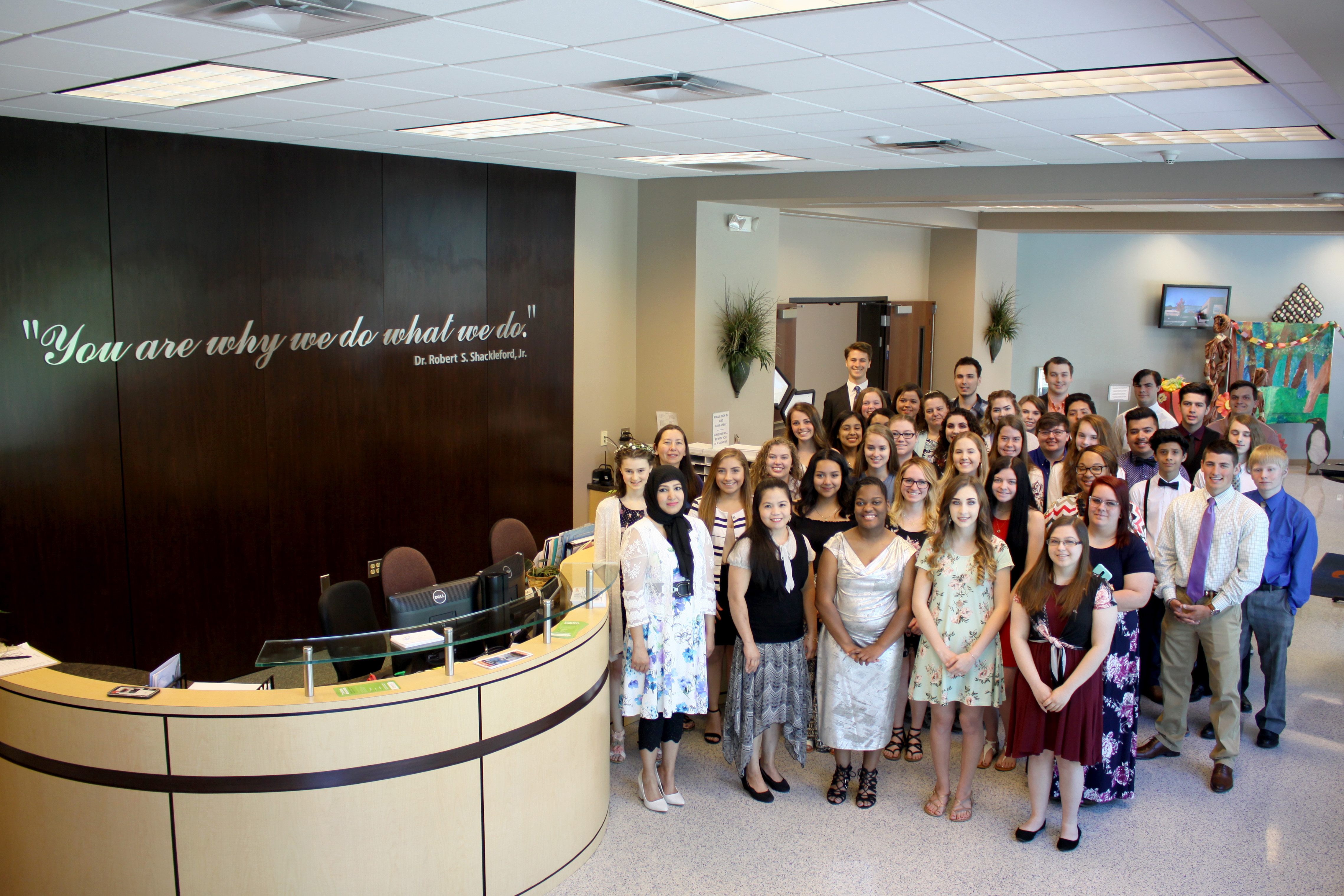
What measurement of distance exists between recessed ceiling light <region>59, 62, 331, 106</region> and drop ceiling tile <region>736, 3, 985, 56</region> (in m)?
1.85

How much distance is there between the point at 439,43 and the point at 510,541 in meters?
3.27

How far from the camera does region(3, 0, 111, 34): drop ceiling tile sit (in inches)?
105

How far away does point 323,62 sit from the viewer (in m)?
3.42

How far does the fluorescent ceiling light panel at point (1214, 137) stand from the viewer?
466 centimetres

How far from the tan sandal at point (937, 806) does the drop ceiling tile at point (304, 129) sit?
170 inches

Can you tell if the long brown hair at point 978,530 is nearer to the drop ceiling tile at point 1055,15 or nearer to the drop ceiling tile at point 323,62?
the drop ceiling tile at point 1055,15

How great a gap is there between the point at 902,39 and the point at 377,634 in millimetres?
2553

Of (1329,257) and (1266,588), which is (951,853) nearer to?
(1266,588)

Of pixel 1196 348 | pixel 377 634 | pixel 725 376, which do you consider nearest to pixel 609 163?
pixel 725 376

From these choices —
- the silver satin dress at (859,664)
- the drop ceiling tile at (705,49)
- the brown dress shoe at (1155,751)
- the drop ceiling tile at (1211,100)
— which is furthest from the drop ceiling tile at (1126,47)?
the brown dress shoe at (1155,751)

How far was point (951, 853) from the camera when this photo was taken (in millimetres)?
4105

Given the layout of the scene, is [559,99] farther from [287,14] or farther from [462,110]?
[287,14]

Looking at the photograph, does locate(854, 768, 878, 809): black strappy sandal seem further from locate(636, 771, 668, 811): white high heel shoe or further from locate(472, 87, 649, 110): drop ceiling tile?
locate(472, 87, 649, 110): drop ceiling tile

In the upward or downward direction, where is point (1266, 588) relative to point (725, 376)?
downward
